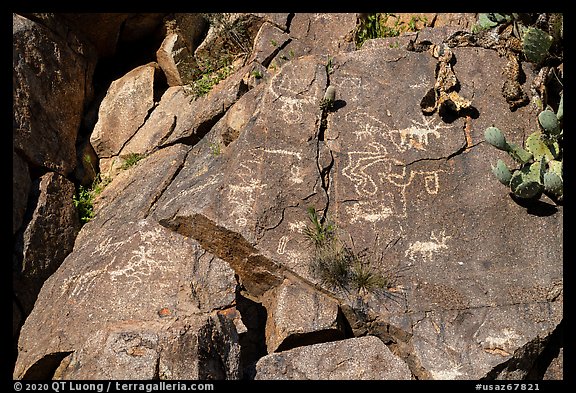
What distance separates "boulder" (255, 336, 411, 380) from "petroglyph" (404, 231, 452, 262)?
0.84 meters

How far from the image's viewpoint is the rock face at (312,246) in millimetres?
6035

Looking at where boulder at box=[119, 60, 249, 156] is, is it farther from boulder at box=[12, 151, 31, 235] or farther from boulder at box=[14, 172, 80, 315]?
boulder at box=[12, 151, 31, 235]

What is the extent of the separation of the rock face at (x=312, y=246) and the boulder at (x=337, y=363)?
0.01m

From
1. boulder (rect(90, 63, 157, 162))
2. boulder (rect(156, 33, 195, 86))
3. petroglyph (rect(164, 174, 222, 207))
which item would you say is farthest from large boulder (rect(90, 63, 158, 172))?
petroglyph (rect(164, 174, 222, 207))

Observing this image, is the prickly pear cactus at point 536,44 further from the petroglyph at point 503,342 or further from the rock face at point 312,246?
the petroglyph at point 503,342

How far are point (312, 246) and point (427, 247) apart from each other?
37.2 inches

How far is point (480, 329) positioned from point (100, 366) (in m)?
2.78

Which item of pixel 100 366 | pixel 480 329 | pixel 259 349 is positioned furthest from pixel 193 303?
pixel 480 329

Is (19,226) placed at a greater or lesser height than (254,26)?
lesser

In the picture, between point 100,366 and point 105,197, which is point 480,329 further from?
point 105,197

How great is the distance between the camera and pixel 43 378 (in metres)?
6.28

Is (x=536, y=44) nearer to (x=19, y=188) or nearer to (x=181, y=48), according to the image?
(x=181, y=48)

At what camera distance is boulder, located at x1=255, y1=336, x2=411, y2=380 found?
6.02m

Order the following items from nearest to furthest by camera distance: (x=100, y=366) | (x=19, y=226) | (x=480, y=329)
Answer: (x=100, y=366)
(x=480, y=329)
(x=19, y=226)
